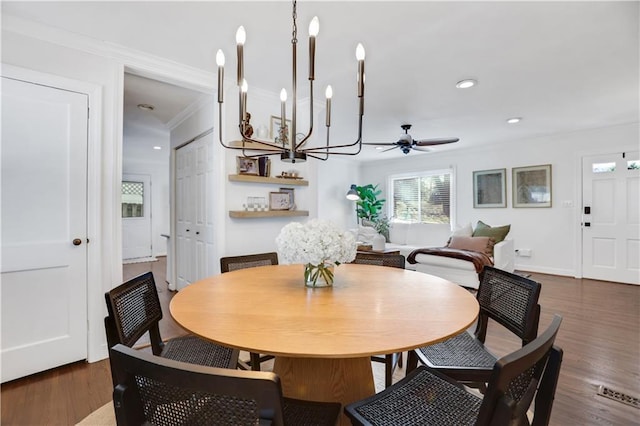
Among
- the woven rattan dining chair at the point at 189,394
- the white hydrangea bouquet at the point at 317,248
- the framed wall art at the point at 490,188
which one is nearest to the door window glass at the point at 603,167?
the framed wall art at the point at 490,188

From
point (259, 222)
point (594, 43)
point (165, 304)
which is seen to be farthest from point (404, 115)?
point (165, 304)

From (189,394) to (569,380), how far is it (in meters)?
2.43

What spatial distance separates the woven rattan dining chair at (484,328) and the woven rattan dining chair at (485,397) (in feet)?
0.53

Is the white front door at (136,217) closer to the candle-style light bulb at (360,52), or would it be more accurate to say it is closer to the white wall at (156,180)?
the white wall at (156,180)

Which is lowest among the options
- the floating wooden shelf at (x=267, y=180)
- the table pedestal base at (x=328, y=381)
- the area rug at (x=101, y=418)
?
the area rug at (x=101, y=418)

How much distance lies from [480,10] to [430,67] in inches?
31.6

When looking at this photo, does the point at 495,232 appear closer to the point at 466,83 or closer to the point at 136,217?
the point at 466,83

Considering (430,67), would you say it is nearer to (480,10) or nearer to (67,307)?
(480,10)

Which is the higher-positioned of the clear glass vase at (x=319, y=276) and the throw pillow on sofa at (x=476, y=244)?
the clear glass vase at (x=319, y=276)

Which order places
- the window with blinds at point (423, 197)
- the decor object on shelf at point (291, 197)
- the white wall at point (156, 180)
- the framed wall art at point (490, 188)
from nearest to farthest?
the decor object on shelf at point (291, 197), the framed wall art at point (490, 188), the window with blinds at point (423, 197), the white wall at point (156, 180)

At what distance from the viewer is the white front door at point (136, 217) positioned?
277 inches

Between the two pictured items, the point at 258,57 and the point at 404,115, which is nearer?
the point at 258,57

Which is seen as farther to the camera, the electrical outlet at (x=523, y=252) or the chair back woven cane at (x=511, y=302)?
the electrical outlet at (x=523, y=252)

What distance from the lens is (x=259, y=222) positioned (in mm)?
3271
